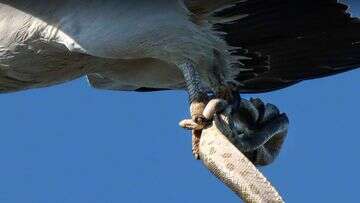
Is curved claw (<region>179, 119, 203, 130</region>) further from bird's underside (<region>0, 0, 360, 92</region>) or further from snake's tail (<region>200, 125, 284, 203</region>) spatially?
bird's underside (<region>0, 0, 360, 92</region>)

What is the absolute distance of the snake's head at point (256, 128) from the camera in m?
5.62

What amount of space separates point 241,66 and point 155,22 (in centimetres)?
41

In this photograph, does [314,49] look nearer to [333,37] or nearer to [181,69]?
[333,37]

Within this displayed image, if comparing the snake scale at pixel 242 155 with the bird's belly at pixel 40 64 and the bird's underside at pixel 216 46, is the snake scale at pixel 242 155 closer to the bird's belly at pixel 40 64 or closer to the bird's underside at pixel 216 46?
the bird's underside at pixel 216 46

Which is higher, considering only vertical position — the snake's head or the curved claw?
the curved claw

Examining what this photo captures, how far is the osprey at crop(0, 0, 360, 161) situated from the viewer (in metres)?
5.64

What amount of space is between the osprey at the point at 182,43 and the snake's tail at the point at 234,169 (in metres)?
0.08

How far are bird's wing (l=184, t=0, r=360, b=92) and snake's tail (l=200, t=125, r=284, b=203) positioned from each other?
384mm

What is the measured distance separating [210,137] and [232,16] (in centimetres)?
42

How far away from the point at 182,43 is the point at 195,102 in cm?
19

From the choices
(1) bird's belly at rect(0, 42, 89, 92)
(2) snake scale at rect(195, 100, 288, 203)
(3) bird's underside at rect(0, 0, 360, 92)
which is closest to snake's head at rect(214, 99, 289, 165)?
(2) snake scale at rect(195, 100, 288, 203)

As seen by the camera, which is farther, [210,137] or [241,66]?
[241,66]

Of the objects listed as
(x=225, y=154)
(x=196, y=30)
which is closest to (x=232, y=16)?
(x=196, y=30)

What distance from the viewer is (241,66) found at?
19.3 feet
